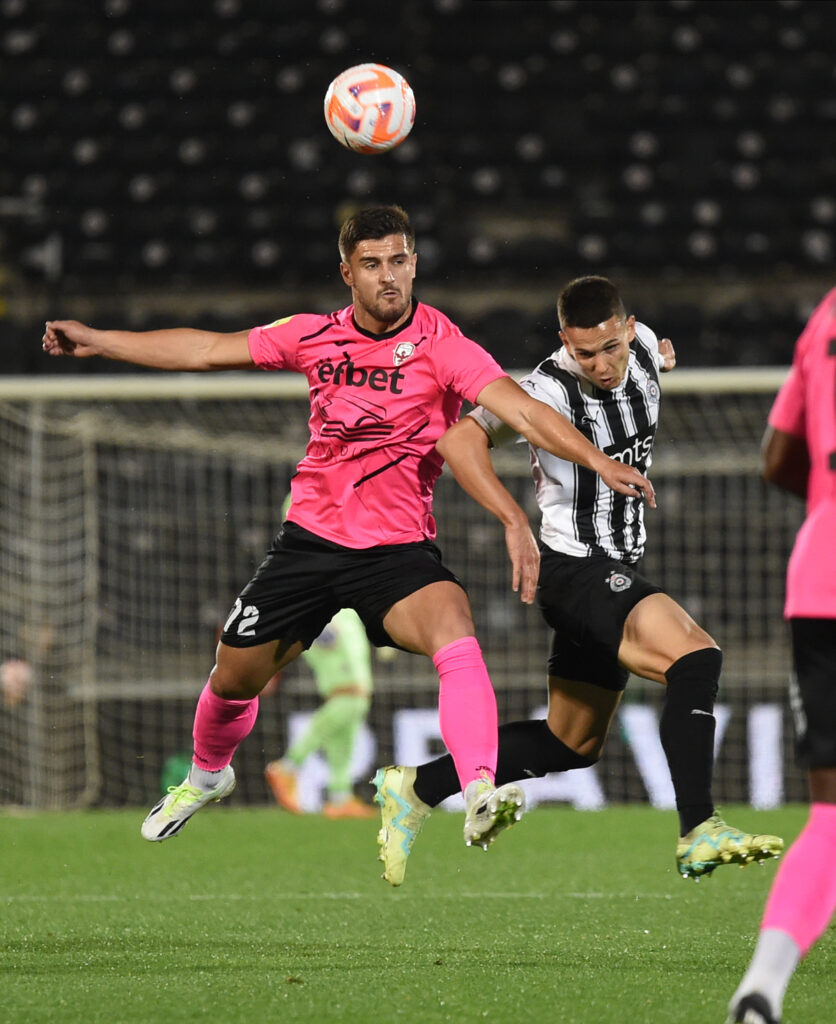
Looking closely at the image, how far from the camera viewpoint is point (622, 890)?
19.2 feet

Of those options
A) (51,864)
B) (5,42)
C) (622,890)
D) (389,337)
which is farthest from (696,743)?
(5,42)

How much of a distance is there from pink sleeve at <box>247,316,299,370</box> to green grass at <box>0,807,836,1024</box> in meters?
1.75

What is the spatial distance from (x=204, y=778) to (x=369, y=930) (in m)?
0.75

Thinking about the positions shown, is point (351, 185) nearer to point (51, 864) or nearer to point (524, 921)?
point (51, 864)

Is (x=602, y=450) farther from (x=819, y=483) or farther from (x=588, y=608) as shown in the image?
(x=819, y=483)

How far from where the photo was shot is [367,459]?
457 centimetres

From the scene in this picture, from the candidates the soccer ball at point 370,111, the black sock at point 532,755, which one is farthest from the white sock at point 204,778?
the soccer ball at point 370,111

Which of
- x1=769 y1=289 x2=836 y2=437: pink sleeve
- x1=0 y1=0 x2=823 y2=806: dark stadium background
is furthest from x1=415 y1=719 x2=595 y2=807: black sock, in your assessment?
x1=0 y1=0 x2=823 y2=806: dark stadium background

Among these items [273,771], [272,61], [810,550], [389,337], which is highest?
[272,61]

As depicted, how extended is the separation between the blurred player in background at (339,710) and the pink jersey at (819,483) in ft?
22.8

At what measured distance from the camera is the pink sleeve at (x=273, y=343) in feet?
15.4

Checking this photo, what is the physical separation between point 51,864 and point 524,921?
2718mm

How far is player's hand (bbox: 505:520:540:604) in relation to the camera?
4043 millimetres

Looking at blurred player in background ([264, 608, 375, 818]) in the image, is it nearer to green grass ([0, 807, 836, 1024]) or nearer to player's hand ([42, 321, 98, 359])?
green grass ([0, 807, 836, 1024])
